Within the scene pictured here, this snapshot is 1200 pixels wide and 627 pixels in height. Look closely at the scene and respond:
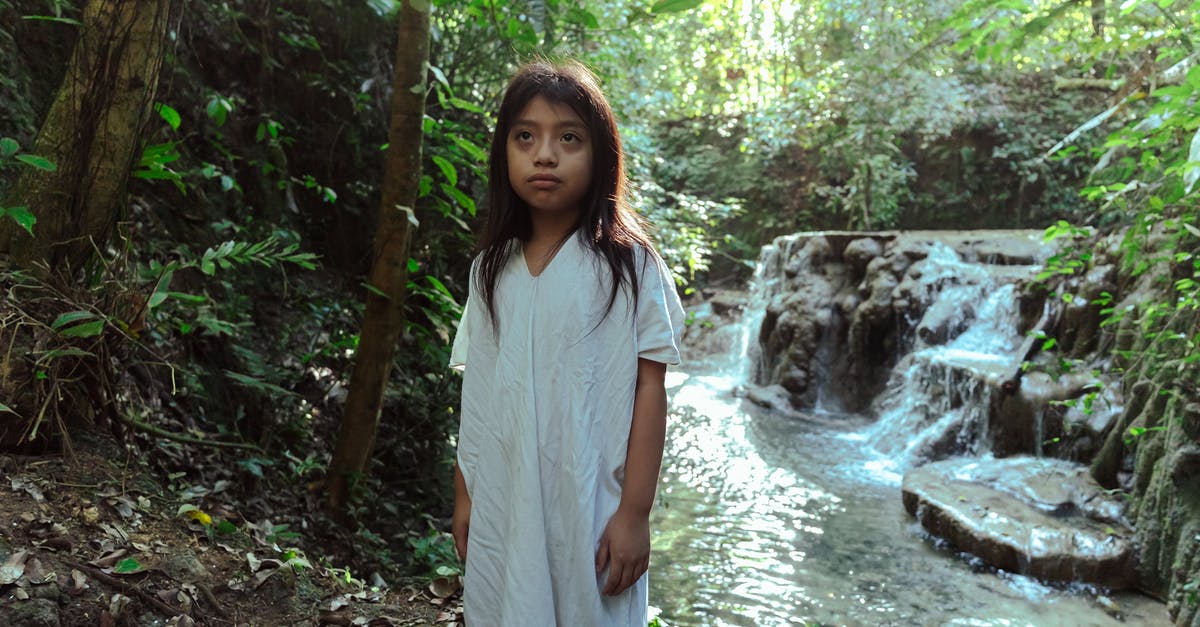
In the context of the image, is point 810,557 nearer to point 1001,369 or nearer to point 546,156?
point 1001,369

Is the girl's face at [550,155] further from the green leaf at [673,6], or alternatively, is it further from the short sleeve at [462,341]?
the green leaf at [673,6]

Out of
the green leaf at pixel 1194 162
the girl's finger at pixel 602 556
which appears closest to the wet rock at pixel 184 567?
the girl's finger at pixel 602 556

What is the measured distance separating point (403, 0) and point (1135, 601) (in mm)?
4601

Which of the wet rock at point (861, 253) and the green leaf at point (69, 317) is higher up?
the wet rock at point (861, 253)

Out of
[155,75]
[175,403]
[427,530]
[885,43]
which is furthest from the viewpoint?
[885,43]

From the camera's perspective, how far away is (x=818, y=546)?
4.90 meters

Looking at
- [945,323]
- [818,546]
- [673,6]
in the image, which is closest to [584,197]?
[673,6]

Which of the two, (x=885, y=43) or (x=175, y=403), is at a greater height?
(x=885, y=43)

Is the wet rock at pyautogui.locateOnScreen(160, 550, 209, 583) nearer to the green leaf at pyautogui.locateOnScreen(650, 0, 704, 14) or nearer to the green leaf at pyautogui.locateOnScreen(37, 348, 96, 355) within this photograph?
the green leaf at pyautogui.locateOnScreen(37, 348, 96, 355)

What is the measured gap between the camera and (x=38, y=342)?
6.53 feet

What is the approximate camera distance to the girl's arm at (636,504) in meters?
1.42

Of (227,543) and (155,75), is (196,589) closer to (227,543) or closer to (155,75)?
(227,543)

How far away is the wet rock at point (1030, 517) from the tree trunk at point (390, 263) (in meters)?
3.71

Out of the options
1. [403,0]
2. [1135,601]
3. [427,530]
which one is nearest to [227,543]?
[427,530]
